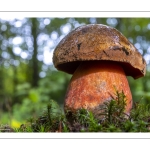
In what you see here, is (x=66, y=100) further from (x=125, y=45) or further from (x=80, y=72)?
(x=125, y=45)

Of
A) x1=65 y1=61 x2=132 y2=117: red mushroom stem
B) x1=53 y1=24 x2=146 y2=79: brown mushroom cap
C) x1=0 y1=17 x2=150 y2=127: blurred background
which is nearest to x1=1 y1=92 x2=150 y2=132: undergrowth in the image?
x1=65 y1=61 x2=132 y2=117: red mushroom stem

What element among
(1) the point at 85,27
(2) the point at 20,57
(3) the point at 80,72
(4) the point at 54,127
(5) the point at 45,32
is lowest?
(4) the point at 54,127

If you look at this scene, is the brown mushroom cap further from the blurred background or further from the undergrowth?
the blurred background

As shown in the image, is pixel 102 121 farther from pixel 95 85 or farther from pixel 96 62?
pixel 96 62

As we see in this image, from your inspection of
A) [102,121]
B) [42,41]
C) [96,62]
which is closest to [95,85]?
[96,62]

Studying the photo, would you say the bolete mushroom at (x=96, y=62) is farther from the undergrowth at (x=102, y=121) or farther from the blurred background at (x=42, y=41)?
the blurred background at (x=42, y=41)

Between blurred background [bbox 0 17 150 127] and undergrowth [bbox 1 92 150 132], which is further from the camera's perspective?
blurred background [bbox 0 17 150 127]
